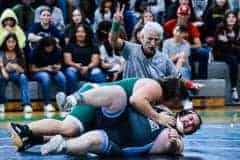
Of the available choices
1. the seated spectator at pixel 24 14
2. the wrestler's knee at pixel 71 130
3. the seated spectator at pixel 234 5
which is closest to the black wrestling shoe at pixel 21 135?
the wrestler's knee at pixel 71 130

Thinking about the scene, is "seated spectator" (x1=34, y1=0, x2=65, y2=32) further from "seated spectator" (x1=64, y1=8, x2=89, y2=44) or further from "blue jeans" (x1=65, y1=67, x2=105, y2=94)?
"blue jeans" (x1=65, y1=67, x2=105, y2=94)

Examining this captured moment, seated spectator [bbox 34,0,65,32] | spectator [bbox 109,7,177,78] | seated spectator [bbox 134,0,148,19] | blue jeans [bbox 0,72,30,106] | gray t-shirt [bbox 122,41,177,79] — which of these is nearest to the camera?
spectator [bbox 109,7,177,78]

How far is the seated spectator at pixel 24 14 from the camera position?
1509cm

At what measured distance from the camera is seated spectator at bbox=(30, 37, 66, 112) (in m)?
14.1

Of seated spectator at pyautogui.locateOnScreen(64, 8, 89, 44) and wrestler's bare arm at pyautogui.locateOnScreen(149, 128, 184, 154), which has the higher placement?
seated spectator at pyautogui.locateOnScreen(64, 8, 89, 44)

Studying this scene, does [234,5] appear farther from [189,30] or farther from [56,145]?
[56,145]

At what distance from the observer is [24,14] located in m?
15.2

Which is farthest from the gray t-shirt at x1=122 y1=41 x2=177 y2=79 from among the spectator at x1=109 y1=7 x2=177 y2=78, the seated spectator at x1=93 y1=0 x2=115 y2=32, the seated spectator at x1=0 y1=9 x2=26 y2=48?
the seated spectator at x1=93 y1=0 x2=115 y2=32

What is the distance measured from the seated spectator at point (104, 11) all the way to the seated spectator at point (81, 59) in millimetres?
1127

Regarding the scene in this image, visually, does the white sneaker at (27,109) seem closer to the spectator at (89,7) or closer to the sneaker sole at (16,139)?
the spectator at (89,7)

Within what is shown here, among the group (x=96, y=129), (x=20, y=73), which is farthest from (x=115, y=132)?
(x=20, y=73)

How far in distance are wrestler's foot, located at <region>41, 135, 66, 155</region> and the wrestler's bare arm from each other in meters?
0.91

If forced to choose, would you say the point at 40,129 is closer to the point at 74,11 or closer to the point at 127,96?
the point at 127,96

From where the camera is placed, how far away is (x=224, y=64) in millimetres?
15469
